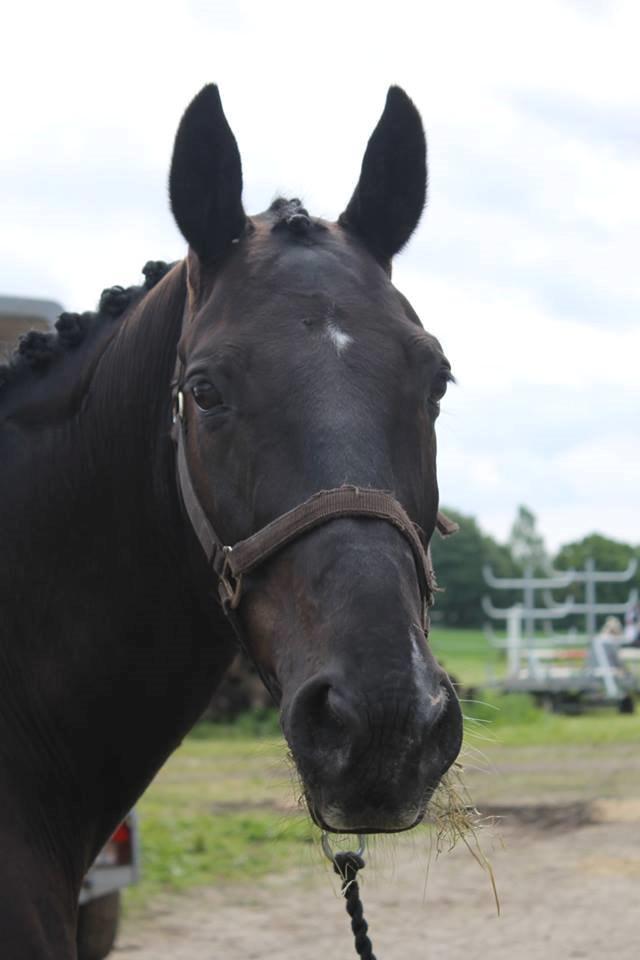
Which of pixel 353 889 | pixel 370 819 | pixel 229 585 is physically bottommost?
pixel 353 889

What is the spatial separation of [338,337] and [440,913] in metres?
6.32

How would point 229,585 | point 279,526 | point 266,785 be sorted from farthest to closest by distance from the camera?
point 266,785 < point 229,585 < point 279,526

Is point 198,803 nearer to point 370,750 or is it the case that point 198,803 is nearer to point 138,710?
point 138,710

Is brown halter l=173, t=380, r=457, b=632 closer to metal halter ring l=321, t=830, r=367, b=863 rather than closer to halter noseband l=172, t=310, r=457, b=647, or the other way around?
halter noseband l=172, t=310, r=457, b=647

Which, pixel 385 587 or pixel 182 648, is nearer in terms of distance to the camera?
pixel 385 587

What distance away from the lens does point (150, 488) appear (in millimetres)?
2854

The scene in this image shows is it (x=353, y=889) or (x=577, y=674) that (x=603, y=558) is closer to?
(x=577, y=674)

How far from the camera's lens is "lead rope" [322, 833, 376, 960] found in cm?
258

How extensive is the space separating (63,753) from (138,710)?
18cm

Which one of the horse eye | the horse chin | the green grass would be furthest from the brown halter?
the green grass

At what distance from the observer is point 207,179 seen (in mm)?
2812

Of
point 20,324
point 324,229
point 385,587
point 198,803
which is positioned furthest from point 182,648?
point 198,803

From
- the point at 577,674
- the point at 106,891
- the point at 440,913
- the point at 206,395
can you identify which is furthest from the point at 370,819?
the point at 577,674

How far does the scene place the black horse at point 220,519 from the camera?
2176 millimetres
